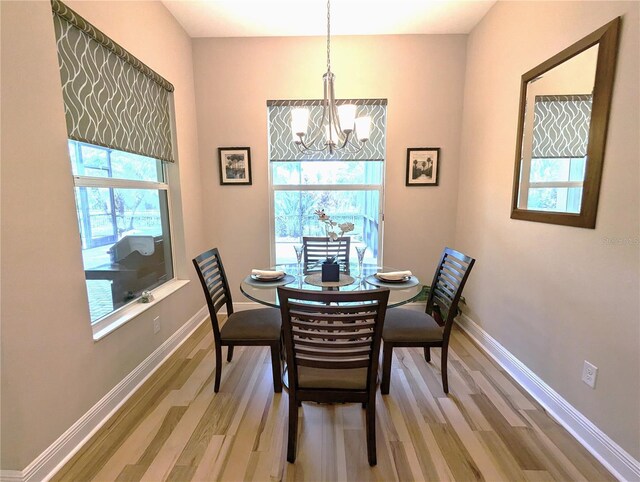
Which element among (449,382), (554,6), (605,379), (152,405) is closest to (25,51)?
(152,405)

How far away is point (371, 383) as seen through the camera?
53.8 inches

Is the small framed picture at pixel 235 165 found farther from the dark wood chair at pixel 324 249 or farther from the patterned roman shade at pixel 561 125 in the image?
the patterned roman shade at pixel 561 125

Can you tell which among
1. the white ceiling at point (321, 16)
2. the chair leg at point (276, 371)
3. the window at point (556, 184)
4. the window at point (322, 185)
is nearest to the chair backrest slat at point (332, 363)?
the chair leg at point (276, 371)

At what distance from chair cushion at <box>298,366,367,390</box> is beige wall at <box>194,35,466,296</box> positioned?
1925 mm

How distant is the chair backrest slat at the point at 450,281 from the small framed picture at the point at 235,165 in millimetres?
2085

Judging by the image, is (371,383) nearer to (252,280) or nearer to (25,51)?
(252,280)

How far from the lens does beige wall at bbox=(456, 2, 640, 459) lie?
4.47 feet

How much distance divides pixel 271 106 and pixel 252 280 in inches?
75.1

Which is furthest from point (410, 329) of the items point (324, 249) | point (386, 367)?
point (324, 249)

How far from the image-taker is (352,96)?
2.94 metres

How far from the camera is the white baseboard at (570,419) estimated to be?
1372mm

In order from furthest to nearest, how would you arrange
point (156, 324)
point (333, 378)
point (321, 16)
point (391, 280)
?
point (321, 16), point (156, 324), point (391, 280), point (333, 378)

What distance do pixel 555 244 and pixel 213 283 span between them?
2200 millimetres

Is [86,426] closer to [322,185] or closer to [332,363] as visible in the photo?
[332,363]
